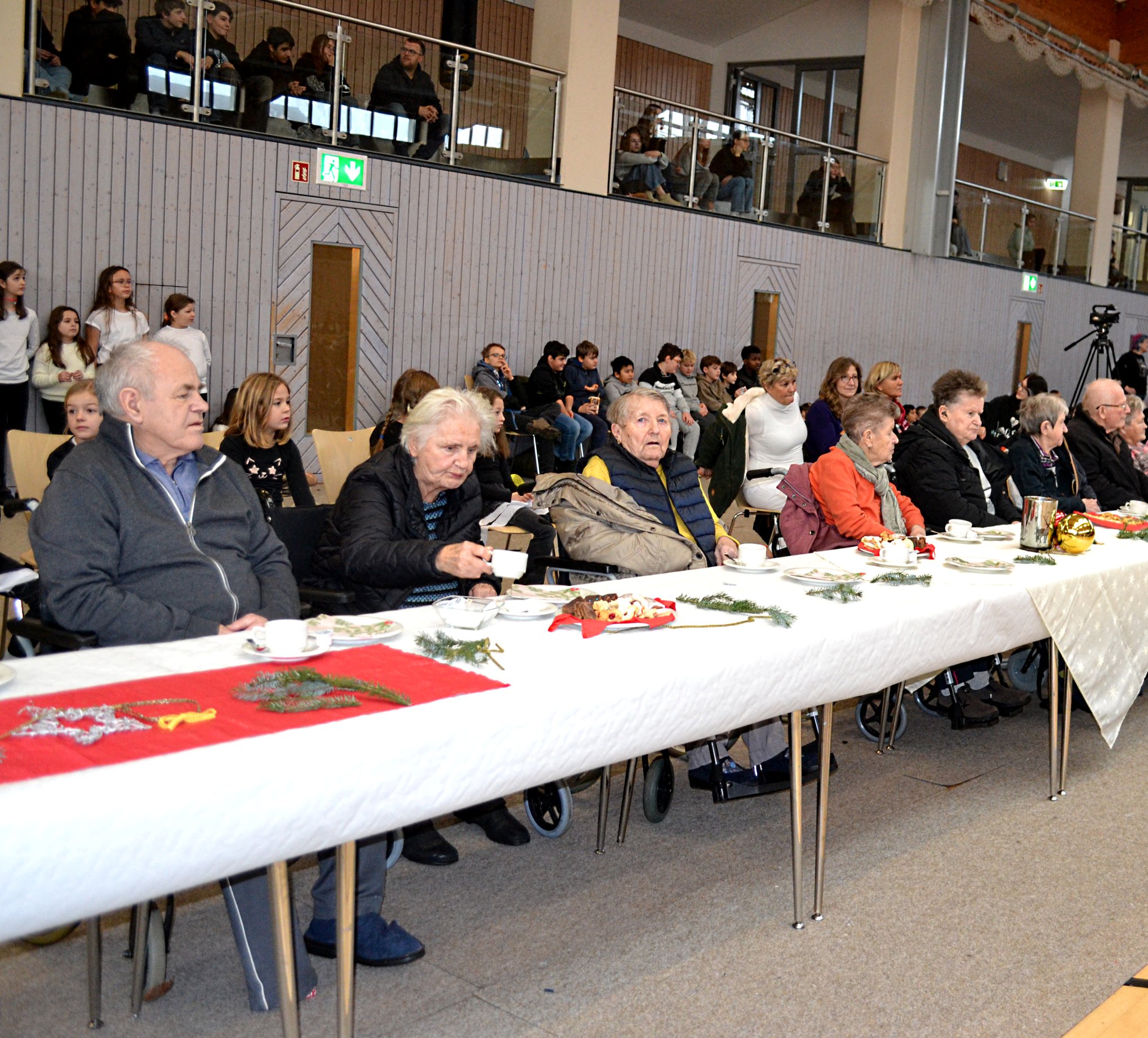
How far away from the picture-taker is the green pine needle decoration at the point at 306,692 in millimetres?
1811

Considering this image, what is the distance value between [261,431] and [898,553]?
2684 millimetres

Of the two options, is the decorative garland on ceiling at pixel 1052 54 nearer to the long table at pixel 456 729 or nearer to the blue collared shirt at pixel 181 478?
the long table at pixel 456 729

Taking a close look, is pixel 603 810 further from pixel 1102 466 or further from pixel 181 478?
pixel 1102 466

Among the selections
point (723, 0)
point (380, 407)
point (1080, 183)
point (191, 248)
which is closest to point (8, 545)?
point (191, 248)

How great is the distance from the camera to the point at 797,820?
Result: 2.71m

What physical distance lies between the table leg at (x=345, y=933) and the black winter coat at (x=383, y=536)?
1140 millimetres

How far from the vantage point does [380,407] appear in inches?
395

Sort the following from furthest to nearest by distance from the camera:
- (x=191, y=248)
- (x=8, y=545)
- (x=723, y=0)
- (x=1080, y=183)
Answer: (x=1080, y=183) < (x=723, y=0) < (x=191, y=248) < (x=8, y=545)

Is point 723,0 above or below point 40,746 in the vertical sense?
above

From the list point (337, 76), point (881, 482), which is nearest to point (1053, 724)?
point (881, 482)

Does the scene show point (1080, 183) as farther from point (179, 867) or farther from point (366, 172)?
point (179, 867)

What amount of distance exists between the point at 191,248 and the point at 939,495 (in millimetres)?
6117

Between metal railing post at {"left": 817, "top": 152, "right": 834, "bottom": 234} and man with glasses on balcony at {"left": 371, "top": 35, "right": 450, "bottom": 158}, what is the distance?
4962mm

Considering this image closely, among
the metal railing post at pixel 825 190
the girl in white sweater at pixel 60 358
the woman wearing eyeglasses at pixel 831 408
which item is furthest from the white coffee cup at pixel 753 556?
the metal railing post at pixel 825 190
